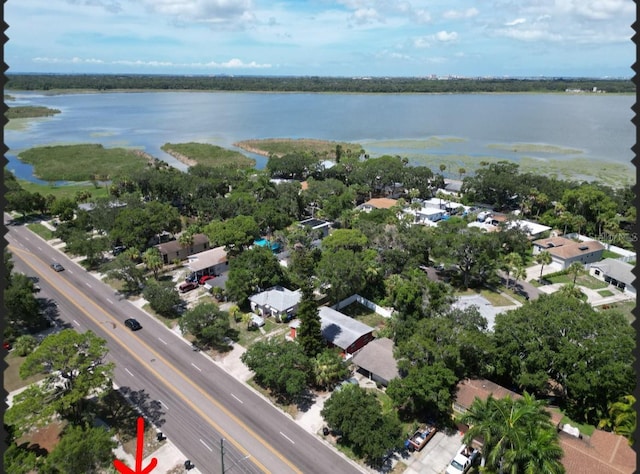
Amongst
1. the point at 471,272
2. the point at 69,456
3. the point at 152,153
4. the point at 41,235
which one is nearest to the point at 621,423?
the point at 471,272

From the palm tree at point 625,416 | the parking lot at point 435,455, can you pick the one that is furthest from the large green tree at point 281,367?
the palm tree at point 625,416

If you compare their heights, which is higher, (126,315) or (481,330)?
(481,330)

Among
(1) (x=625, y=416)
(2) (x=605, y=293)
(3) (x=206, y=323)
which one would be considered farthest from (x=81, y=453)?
(2) (x=605, y=293)

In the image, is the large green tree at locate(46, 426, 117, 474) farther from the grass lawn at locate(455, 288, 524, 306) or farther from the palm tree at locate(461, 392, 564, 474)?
the grass lawn at locate(455, 288, 524, 306)

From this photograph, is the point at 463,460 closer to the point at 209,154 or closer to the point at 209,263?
the point at 209,263

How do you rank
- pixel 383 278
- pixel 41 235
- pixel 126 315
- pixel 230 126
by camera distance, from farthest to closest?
pixel 230 126, pixel 41 235, pixel 383 278, pixel 126 315

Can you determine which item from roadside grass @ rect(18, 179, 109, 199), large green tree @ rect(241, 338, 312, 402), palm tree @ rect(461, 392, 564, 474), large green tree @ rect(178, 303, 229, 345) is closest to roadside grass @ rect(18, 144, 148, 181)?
roadside grass @ rect(18, 179, 109, 199)

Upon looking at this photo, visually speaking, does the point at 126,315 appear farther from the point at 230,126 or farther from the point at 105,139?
the point at 230,126

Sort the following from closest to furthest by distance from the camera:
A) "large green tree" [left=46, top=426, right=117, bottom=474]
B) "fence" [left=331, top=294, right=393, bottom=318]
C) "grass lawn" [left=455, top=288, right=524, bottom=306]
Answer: "large green tree" [left=46, top=426, right=117, bottom=474]
"fence" [left=331, top=294, right=393, bottom=318]
"grass lawn" [left=455, top=288, right=524, bottom=306]
